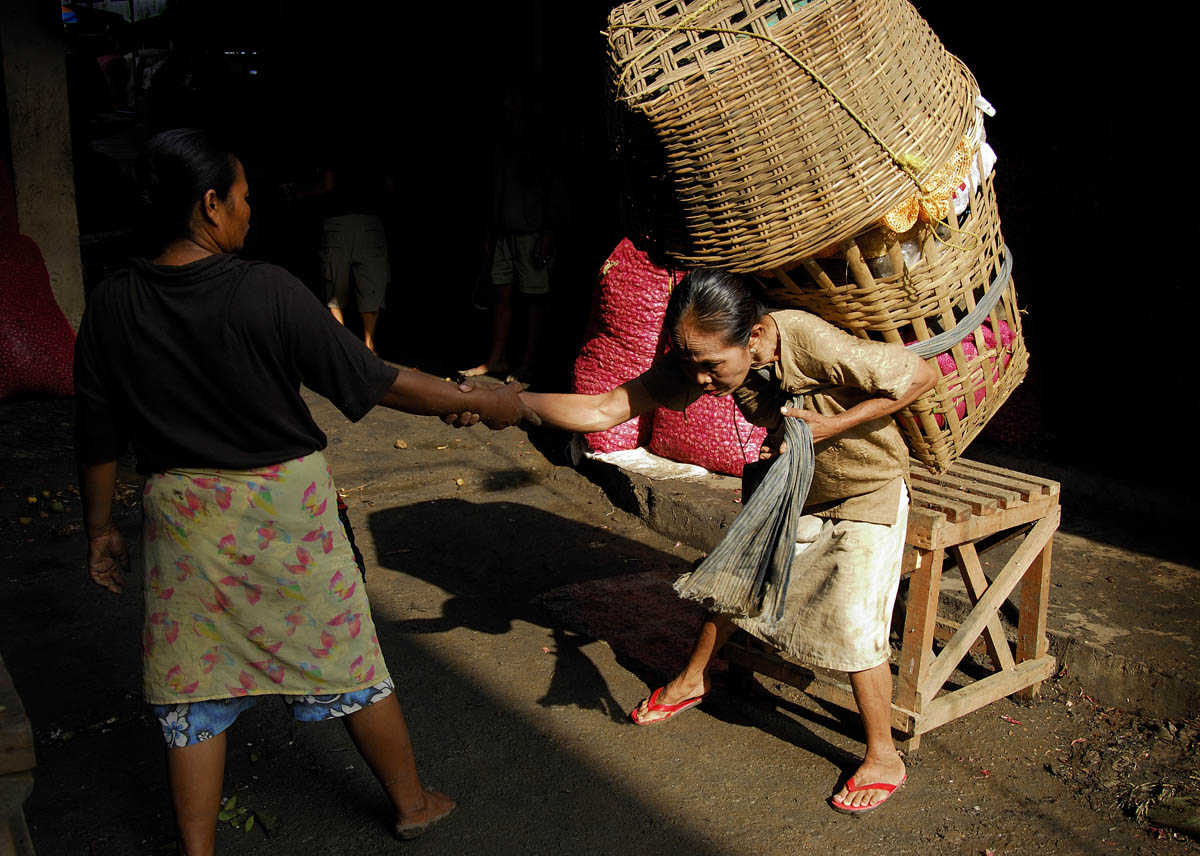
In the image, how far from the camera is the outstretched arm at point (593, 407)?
3004 millimetres

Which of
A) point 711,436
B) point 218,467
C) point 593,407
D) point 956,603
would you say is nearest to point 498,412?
point 593,407

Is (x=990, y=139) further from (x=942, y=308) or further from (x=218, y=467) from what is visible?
(x=218, y=467)

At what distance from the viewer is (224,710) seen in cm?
233

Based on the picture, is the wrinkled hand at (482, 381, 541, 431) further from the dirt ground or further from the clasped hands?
the dirt ground

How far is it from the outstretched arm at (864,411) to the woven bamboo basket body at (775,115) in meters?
0.45

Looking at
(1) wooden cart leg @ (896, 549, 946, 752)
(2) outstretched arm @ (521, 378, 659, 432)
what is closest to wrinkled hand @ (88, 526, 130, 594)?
(2) outstretched arm @ (521, 378, 659, 432)

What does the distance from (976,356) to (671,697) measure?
4.76 ft

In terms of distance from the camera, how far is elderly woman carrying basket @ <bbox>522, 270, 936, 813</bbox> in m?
2.50

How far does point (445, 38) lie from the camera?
892 centimetres

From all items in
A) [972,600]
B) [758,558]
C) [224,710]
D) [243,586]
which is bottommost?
[972,600]

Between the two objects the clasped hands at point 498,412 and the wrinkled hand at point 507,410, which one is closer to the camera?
the clasped hands at point 498,412

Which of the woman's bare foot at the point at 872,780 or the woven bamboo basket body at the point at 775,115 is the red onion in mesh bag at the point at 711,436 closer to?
the woman's bare foot at the point at 872,780

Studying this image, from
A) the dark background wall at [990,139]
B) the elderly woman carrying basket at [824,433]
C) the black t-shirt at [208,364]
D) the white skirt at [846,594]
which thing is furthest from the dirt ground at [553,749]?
the dark background wall at [990,139]

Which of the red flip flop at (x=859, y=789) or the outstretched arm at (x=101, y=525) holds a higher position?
the outstretched arm at (x=101, y=525)
